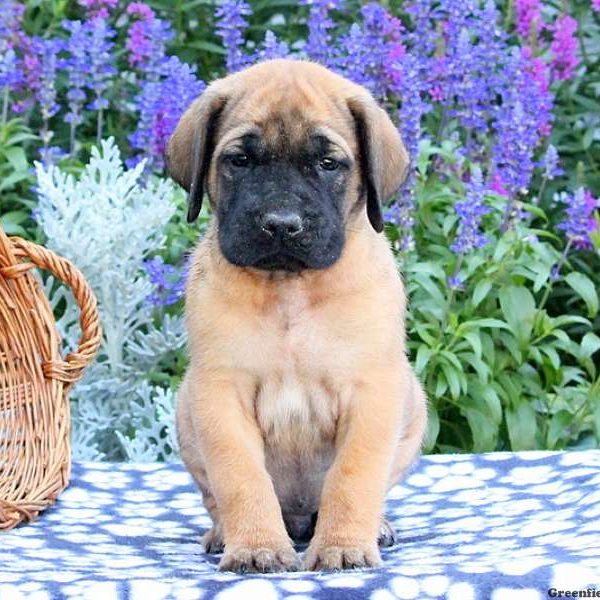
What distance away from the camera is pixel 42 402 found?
18.4 feet

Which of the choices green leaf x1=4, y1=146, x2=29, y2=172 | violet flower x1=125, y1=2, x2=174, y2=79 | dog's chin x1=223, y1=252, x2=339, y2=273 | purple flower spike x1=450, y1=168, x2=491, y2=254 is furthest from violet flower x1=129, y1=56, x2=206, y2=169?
dog's chin x1=223, y1=252, x2=339, y2=273

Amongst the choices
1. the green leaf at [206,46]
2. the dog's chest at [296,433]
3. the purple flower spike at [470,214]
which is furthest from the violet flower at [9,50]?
the dog's chest at [296,433]

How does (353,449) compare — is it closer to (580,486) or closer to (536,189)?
(580,486)

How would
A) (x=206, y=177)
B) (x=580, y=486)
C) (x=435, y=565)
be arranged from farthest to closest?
(x=580, y=486)
(x=206, y=177)
(x=435, y=565)

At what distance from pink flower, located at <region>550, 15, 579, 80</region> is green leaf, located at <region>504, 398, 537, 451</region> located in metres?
1.80

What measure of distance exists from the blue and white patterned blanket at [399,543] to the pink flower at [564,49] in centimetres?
233

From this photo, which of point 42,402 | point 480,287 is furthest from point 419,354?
point 42,402

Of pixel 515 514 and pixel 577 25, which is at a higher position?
pixel 577 25

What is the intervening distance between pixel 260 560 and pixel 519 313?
8.34ft

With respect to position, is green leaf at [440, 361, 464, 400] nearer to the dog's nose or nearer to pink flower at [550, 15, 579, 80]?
pink flower at [550, 15, 579, 80]

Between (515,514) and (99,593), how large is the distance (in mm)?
1749

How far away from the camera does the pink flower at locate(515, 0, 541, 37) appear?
747 cm

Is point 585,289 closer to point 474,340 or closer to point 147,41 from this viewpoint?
point 474,340

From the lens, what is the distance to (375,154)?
486 cm
